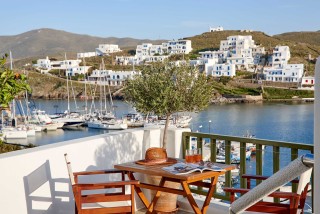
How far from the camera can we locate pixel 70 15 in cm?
5112

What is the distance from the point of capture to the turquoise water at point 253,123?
44.9 metres

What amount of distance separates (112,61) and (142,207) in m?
115

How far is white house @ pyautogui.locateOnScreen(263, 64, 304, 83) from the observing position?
278 feet

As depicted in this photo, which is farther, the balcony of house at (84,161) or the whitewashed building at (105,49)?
the whitewashed building at (105,49)

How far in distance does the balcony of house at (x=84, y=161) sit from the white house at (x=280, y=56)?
95313 millimetres

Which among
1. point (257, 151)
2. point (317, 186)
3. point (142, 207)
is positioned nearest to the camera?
point (317, 186)

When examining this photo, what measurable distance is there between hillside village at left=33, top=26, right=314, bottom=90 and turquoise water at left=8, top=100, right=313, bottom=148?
49.1 feet

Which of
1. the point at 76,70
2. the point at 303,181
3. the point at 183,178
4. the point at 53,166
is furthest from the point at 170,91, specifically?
the point at 76,70

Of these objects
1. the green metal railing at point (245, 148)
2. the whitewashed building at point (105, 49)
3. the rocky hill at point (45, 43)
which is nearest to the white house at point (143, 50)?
the whitewashed building at point (105, 49)

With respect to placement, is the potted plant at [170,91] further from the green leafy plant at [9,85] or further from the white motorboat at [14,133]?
the white motorboat at [14,133]

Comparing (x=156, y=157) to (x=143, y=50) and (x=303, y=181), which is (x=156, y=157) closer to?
(x=303, y=181)

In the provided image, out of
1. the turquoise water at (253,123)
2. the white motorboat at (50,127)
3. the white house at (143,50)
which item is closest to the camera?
the turquoise water at (253,123)

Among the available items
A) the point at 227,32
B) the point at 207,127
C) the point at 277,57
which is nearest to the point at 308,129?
the point at 207,127

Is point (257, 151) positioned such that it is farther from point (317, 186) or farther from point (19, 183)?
point (317, 186)
